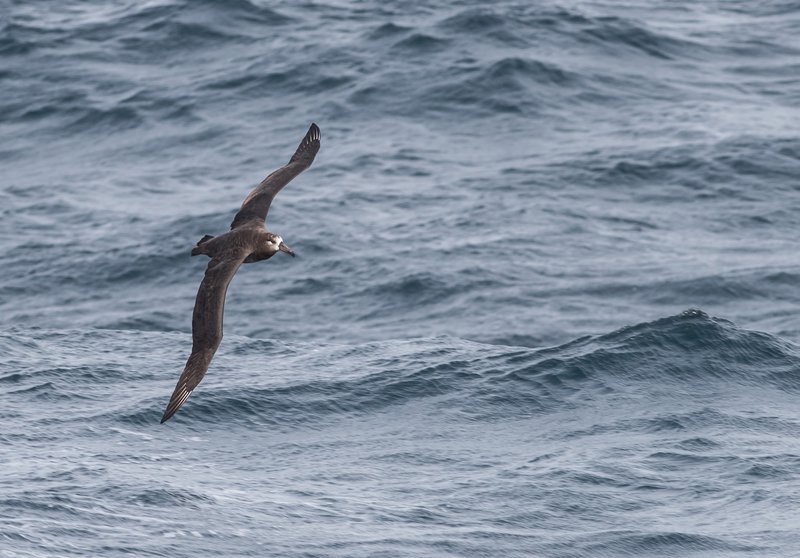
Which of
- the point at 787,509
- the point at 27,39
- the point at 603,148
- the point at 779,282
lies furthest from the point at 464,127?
the point at 787,509

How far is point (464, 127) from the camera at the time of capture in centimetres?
3238

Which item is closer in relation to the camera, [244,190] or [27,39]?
[244,190]

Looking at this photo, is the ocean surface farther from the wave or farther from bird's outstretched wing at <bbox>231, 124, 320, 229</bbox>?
bird's outstretched wing at <bbox>231, 124, 320, 229</bbox>

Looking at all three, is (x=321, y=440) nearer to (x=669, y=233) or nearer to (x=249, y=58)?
(x=669, y=233)

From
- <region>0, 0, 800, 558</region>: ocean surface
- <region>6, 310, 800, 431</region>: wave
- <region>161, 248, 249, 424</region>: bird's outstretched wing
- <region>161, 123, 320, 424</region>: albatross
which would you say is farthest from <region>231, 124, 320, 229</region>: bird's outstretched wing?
<region>6, 310, 800, 431</region>: wave

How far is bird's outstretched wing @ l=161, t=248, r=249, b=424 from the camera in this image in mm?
14117

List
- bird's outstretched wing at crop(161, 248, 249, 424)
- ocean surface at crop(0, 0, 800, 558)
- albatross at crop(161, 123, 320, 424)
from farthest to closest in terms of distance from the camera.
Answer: ocean surface at crop(0, 0, 800, 558) < albatross at crop(161, 123, 320, 424) < bird's outstretched wing at crop(161, 248, 249, 424)

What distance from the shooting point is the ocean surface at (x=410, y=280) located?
17250mm

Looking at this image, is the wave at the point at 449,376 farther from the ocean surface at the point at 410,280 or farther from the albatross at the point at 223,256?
the albatross at the point at 223,256

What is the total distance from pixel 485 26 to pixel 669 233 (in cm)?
876

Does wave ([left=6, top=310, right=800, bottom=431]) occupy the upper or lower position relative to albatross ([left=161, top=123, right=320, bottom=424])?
lower

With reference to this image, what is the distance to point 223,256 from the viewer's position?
15.9 metres

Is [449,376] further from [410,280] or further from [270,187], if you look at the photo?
[410,280]

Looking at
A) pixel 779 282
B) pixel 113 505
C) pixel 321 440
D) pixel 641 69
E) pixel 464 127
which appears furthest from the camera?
pixel 641 69
